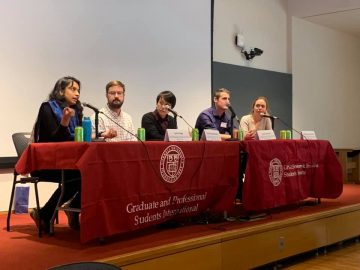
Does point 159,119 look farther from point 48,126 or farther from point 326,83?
point 326,83

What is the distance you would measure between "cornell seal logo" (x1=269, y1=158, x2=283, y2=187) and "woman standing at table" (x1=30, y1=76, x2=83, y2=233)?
1.33 meters

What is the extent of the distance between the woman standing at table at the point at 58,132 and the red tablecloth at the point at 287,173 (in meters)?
1.10

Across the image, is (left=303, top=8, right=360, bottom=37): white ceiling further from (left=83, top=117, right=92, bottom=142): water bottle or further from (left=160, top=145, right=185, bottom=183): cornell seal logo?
(left=83, top=117, right=92, bottom=142): water bottle

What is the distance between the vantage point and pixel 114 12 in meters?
4.71

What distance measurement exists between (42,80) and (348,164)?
4893mm

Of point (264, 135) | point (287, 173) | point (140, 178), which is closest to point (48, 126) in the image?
point (140, 178)

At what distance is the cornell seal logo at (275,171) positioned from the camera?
3.39 meters

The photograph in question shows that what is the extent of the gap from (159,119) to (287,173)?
1061 mm

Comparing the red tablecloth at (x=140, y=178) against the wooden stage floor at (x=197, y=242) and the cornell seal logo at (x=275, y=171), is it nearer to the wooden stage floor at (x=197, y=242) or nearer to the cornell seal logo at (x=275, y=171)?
the wooden stage floor at (x=197, y=242)

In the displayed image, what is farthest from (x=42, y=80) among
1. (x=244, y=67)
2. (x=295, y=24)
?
(x=295, y=24)

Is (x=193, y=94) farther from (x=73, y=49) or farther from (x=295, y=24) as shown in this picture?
(x=295, y=24)

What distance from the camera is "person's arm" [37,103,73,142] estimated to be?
281 cm

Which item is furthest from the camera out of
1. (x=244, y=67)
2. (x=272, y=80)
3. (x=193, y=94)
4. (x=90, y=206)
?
(x=272, y=80)

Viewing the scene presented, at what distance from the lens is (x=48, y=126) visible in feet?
9.26
